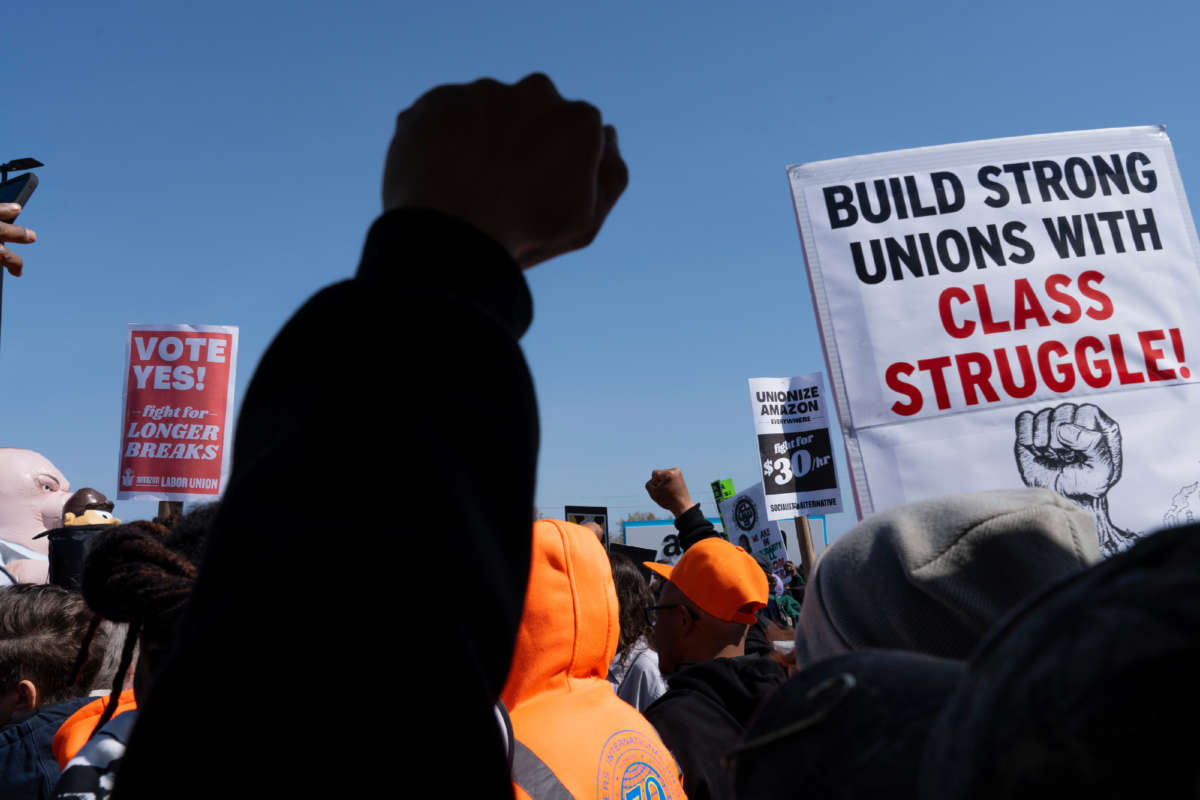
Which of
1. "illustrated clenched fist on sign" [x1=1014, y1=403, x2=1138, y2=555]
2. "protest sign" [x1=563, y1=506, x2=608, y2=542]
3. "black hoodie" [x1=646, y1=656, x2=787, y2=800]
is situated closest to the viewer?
"illustrated clenched fist on sign" [x1=1014, y1=403, x2=1138, y2=555]

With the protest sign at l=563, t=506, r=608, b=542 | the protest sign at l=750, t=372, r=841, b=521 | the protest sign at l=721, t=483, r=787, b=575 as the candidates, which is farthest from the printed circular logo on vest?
the protest sign at l=721, t=483, r=787, b=575

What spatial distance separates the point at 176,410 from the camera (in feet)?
22.3

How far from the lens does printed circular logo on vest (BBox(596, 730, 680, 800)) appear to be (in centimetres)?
230

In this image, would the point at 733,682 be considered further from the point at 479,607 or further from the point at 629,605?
the point at 479,607

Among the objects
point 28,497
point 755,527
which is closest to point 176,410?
point 28,497

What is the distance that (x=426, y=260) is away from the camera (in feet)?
2.16

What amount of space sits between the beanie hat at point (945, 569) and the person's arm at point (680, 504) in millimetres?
4054

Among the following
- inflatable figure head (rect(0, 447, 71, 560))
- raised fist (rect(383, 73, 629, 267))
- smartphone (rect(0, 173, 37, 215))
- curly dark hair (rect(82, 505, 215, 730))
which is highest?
smartphone (rect(0, 173, 37, 215))

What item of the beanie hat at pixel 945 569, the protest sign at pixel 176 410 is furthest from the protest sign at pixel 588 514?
the beanie hat at pixel 945 569

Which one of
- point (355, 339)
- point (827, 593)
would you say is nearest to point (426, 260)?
point (355, 339)

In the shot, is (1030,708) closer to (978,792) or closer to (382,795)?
(978,792)

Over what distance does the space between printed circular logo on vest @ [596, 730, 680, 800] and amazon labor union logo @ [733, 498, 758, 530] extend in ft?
31.1

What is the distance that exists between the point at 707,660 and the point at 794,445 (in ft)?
15.5

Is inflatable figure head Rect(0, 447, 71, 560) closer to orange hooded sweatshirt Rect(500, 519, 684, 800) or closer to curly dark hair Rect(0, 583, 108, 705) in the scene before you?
curly dark hair Rect(0, 583, 108, 705)
